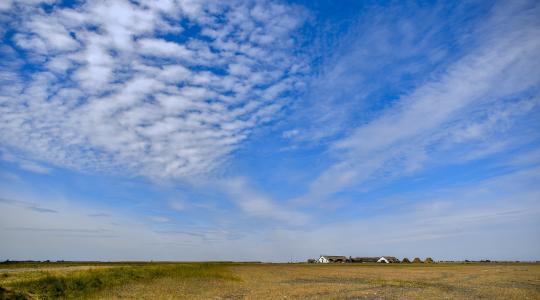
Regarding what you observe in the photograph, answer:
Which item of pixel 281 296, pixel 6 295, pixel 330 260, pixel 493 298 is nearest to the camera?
pixel 6 295

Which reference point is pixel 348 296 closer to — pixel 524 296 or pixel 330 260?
pixel 524 296

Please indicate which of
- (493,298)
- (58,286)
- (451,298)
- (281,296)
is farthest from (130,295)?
(493,298)

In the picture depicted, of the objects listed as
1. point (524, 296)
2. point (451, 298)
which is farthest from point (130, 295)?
point (524, 296)

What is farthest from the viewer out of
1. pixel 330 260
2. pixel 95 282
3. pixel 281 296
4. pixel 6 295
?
pixel 330 260

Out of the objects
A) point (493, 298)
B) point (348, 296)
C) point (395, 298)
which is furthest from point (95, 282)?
point (493, 298)

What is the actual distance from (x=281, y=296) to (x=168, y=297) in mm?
9082

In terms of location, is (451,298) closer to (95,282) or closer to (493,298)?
(493,298)

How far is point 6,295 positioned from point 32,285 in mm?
6595

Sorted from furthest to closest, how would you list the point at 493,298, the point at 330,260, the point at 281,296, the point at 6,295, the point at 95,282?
the point at 330,260, the point at 95,282, the point at 281,296, the point at 493,298, the point at 6,295

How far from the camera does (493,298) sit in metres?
25.9

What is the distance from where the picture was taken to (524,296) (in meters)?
26.3

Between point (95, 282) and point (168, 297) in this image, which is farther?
point (95, 282)

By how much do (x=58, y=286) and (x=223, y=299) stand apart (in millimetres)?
13863

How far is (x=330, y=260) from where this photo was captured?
195750 mm
